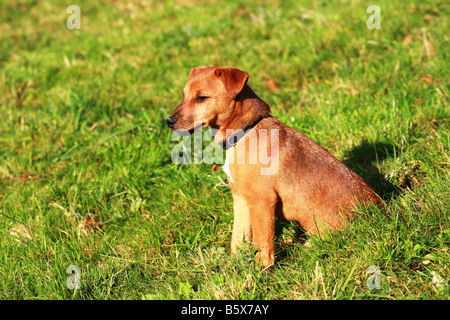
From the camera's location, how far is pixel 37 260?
3.85 m

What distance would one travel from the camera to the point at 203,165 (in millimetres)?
5066

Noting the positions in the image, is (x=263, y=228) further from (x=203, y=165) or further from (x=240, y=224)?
(x=203, y=165)

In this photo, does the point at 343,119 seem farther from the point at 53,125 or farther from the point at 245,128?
the point at 53,125

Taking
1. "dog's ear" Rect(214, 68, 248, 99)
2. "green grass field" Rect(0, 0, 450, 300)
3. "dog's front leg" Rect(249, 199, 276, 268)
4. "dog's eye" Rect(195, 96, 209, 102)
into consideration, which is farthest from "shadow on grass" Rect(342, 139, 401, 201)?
"dog's eye" Rect(195, 96, 209, 102)

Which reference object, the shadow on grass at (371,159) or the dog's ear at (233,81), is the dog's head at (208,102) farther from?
the shadow on grass at (371,159)

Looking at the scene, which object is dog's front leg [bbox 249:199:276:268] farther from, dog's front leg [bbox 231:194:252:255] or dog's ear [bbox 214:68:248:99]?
dog's ear [bbox 214:68:248:99]

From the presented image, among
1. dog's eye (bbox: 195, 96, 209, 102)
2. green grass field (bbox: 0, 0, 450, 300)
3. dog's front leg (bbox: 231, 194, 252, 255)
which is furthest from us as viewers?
dog's front leg (bbox: 231, 194, 252, 255)

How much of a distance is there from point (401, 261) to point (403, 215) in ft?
1.44

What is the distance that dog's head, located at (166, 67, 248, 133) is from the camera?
3.57 m

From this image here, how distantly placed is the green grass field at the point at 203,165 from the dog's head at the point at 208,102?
3.42ft

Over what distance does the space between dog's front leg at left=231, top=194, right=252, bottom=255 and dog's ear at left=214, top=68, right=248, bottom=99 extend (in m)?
0.89

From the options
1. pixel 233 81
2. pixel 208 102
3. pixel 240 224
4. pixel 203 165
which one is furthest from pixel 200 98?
pixel 203 165

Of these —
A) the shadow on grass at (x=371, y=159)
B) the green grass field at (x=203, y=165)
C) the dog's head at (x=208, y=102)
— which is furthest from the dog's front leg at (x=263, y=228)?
the shadow on grass at (x=371, y=159)
